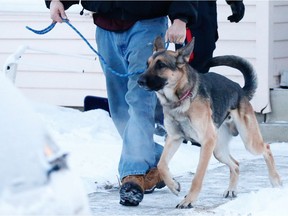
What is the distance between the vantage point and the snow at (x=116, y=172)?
21.9ft

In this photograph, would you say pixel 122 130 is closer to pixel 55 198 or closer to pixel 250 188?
pixel 250 188

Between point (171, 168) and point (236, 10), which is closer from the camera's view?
point (236, 10)

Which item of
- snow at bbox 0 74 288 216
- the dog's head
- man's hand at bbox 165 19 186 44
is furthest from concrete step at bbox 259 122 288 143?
man's hand at bbox 165 19 186 44

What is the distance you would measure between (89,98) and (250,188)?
3.62 m

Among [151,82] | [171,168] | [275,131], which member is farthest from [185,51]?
[275,131]

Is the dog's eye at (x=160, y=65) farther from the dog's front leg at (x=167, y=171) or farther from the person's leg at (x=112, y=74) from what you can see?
the dog's front leg at (x=167, y=171)

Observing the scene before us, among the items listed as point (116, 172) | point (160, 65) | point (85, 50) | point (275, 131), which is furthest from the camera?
point (85, 50)

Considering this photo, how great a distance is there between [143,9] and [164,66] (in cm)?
41

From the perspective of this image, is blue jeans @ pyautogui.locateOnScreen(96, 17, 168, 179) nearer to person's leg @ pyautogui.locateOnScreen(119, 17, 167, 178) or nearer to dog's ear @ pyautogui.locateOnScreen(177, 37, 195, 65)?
person's leg @ pyautogui.locateOnScreen(119, 17, 167, 178)

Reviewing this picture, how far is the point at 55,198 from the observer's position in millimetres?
3621

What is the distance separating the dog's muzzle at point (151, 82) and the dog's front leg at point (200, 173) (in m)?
0.50

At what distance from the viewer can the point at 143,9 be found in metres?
6.84

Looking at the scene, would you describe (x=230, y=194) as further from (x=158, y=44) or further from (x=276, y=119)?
(x=276, y=119)

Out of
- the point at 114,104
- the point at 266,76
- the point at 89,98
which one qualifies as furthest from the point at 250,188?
the point at 89,98
